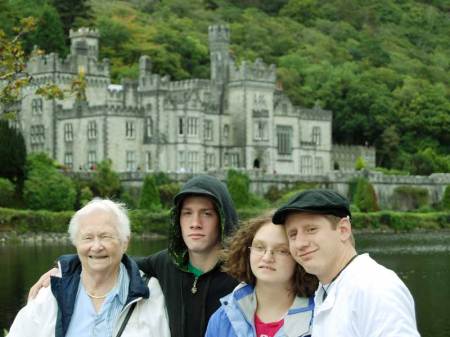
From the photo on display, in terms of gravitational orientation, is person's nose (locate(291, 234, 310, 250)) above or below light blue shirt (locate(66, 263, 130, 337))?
above

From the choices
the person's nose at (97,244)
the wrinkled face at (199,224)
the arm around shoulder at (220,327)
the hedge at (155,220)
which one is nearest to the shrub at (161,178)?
the hedge at (155,220)

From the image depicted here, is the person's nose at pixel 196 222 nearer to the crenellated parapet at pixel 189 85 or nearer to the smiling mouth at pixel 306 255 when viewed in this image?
the smiling mouth at pixel 306 255

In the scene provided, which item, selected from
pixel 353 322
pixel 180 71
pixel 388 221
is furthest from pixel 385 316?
pixel 180 71

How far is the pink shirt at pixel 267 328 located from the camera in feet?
23.0

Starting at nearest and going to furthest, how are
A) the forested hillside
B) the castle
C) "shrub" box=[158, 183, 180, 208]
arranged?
"shrub" box=[158, 183, 180, 208], the castle, the forested hillside

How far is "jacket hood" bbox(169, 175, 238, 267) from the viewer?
7.60 metres

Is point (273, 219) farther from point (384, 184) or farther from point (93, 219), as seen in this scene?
point (384, 184)

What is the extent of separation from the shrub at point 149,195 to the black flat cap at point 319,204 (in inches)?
1994

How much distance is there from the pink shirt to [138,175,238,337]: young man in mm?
741

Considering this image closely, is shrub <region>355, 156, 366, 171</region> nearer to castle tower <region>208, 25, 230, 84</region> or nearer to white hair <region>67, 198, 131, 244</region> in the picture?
castle tower <region>208, 25, 230, 84</region>

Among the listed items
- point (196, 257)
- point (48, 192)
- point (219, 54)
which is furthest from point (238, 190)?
point (196, 257)

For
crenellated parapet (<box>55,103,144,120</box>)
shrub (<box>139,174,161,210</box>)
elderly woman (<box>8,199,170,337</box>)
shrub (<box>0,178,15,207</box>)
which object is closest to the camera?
elderly woman (<box>8,199,170,337</box>)

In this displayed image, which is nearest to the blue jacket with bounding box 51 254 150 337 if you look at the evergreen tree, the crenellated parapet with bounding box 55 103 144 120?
the crenellated parapet with bounding box 55 103 144 120

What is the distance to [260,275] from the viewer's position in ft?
23.1
